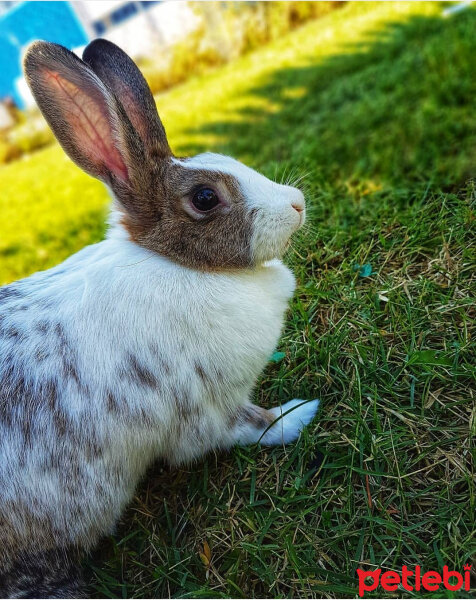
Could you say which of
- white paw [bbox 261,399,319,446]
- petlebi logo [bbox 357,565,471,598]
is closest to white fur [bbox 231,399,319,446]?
white paw [bbox 261,399,319,446]

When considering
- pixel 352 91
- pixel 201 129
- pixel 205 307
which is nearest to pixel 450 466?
pixel 205 307

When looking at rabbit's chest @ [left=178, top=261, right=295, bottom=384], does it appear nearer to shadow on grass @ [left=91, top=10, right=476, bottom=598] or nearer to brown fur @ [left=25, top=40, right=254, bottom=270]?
brown fur @ [left=25, top=40, right=254, bottom=270]

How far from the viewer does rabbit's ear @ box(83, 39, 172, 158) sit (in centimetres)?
226

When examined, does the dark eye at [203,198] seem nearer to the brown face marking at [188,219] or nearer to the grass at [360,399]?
the brown face marking at [188,219]

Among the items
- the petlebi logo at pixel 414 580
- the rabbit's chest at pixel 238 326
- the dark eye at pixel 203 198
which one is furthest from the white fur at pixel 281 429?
the dark eye at pixel 203 198

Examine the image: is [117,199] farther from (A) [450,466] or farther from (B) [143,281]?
(A) [450,466]

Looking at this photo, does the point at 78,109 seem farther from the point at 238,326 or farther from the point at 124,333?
the point at 238,326

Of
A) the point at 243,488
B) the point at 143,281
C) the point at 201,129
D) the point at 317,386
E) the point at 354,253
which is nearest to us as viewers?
the point at 143,281

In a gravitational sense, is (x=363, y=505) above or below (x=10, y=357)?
below

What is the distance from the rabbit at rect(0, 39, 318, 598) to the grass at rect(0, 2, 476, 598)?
196 mm

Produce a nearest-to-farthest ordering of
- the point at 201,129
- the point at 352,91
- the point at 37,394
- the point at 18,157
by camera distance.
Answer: the point at 37,394
the point at 352,91
the point at 201,129
the point at 18,157

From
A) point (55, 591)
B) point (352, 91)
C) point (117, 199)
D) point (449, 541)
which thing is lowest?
point (449, 541)

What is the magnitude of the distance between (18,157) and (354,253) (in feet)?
21.1

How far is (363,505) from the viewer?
197cm
